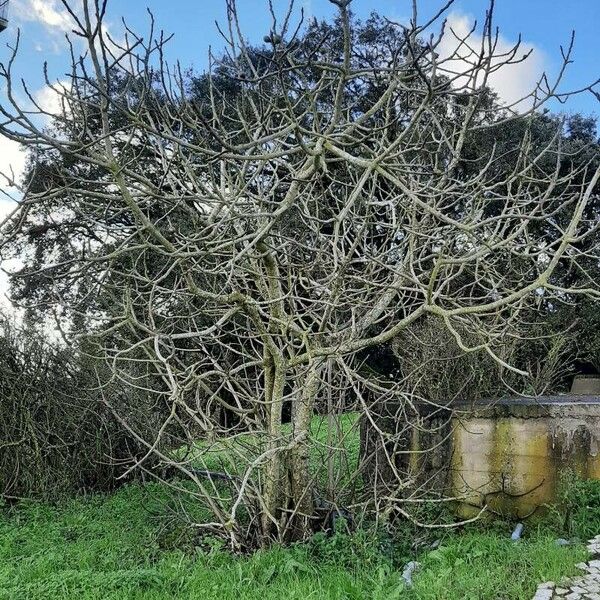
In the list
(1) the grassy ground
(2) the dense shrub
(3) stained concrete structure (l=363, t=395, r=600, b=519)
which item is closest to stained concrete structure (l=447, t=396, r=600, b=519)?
(3) stained concrete structure (l=363, t=395, r=600, b=519)

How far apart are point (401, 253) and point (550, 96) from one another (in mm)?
2218

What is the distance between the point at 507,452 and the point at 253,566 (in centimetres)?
255

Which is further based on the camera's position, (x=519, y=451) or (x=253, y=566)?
(x=519, y=451)

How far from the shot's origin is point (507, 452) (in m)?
5.48

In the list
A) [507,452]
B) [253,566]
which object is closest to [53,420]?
[253,566]

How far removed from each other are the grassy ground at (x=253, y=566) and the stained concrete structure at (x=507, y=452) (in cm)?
36

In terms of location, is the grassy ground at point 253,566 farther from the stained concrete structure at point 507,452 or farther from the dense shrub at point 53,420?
the dense shrub at point 53,420

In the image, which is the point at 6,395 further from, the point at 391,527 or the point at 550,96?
the point at 550,96

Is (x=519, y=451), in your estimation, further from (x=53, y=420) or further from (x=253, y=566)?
(x=53, y=420)

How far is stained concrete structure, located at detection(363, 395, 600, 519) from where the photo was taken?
5.28 meters

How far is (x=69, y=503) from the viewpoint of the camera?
6.57m

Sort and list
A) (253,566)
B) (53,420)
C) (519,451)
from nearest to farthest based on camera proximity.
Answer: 1. (253,566)
2. (519,451)
3. (53,420)

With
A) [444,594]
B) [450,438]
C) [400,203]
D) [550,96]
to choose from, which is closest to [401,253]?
[400,203]

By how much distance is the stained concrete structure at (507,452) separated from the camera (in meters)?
5.28
